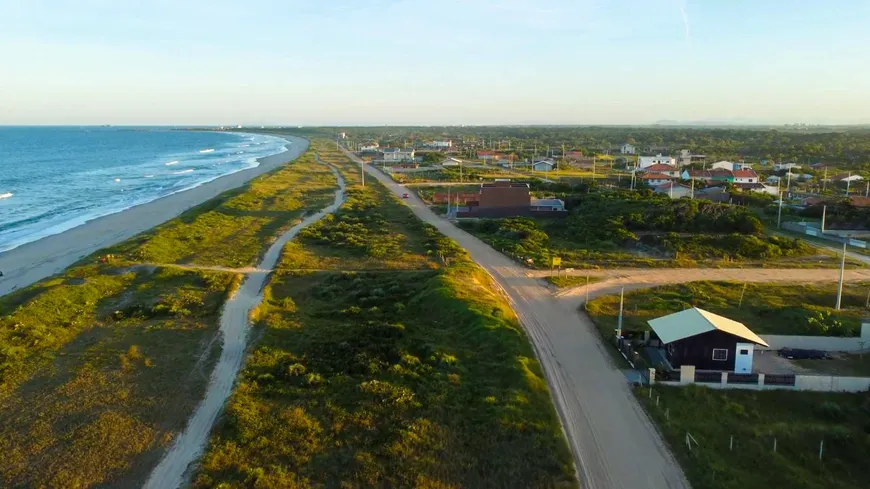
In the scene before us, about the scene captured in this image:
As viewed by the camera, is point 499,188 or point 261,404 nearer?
point 261,404

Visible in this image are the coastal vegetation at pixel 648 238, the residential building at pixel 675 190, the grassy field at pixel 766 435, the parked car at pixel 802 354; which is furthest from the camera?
the residential building at pixel 675 190

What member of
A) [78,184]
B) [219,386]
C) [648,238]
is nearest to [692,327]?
[219,386]

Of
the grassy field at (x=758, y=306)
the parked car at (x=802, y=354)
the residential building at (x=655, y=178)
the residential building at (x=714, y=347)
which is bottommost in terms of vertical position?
the parked car at (x=802, y=354)

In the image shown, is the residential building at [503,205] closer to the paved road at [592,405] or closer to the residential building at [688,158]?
the paved road at [592,405]

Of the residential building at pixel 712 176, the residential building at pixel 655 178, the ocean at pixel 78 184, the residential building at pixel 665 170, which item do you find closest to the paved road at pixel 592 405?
the ocean at pixel 78 184

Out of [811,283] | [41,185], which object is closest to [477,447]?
[811,283]

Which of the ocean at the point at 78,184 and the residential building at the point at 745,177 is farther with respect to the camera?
the residential building at the point at 745,177

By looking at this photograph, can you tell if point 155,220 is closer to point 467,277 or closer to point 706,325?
point 467,277
